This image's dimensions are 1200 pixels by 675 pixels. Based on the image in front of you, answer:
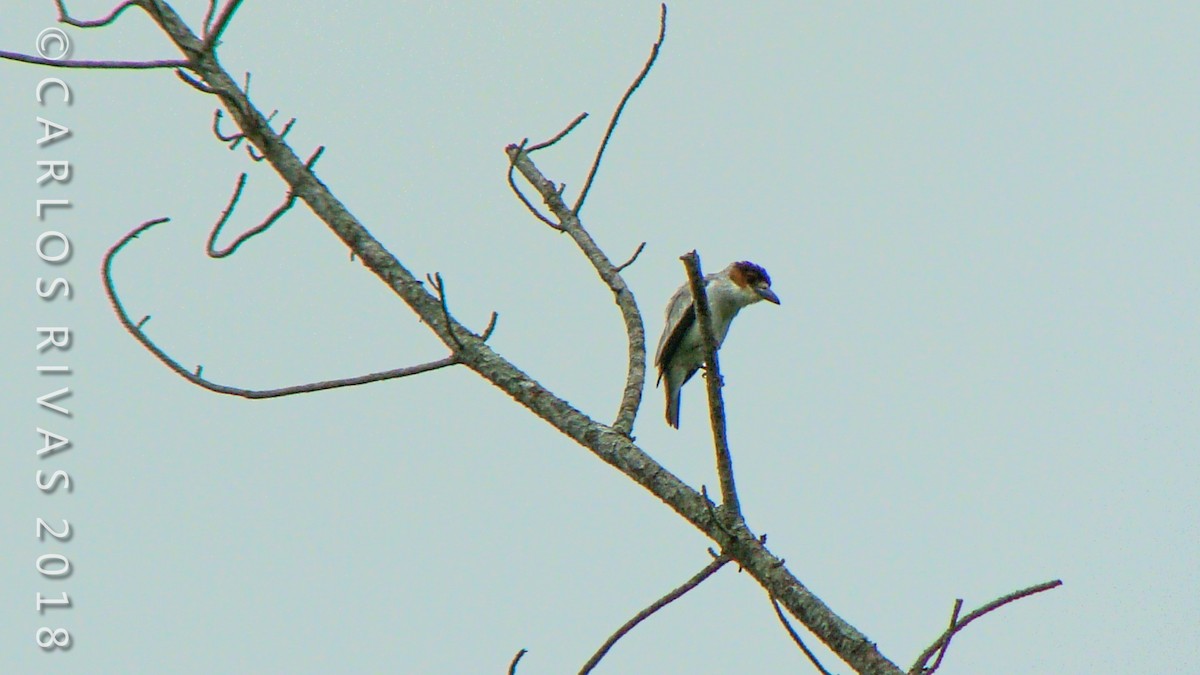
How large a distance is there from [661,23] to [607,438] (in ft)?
5.34

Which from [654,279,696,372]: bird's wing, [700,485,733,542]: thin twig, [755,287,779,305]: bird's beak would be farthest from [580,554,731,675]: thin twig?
[755,287,779,305]: bird's beak

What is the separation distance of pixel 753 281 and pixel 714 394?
282 inches

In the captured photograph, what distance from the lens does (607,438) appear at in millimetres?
3920

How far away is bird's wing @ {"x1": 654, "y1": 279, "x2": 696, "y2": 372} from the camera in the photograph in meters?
→ 10.2

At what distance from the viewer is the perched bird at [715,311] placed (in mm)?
10406

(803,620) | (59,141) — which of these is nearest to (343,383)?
(803,620)

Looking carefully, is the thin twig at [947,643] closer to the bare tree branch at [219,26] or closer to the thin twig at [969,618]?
the thin twig at [969,618]

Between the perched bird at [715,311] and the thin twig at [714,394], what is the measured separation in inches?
263

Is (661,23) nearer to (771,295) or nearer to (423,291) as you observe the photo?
(423,291)

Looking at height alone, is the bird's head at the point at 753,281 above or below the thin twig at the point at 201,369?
above

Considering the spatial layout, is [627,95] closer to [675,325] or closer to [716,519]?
[716,519]

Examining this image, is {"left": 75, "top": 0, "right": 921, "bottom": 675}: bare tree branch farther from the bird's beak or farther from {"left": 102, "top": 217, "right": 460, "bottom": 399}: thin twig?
the bird's beak

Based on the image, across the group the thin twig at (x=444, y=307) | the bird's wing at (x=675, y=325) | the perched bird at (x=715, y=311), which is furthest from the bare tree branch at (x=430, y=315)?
the perched bird at (x=715, y=311)

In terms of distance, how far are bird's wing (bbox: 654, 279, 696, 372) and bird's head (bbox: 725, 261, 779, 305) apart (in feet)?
1.53
